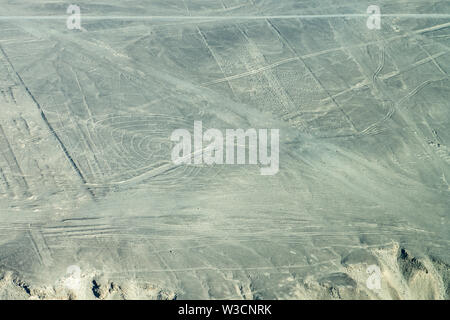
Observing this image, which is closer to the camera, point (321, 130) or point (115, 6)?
point (321, 130)

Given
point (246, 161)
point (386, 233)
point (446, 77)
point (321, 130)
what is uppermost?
point (446, 77)

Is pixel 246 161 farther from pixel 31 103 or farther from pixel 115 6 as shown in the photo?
pixel 115 6

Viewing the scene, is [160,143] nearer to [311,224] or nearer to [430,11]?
[311,224]

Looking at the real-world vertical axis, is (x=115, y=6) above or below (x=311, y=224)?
above
